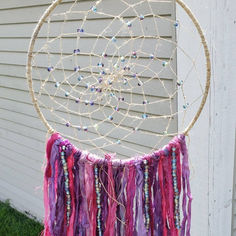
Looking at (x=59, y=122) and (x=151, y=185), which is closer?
(x=151, y=185)

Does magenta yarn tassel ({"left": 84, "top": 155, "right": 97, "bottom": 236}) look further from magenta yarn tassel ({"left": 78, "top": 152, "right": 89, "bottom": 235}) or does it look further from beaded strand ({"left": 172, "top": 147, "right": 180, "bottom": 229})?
beaded strand ({"left": 172, "top": 147, "right": 180, "bottom": 229})

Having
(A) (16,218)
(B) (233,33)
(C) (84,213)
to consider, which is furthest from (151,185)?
(A) (16,218)

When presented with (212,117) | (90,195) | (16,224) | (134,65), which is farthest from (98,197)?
(16,224)

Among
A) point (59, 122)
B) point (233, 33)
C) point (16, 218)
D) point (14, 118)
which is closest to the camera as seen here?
point (233, 33)

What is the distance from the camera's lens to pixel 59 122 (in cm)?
217

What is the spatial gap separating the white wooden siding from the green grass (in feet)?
0.23

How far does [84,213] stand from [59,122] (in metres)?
1.24

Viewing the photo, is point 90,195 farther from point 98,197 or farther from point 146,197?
point 146,197

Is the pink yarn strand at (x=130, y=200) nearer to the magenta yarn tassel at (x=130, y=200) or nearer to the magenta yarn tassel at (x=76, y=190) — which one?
the magenta yarn tassel at (x=130, y=200)

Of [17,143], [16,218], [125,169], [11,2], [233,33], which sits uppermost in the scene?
[11,2]

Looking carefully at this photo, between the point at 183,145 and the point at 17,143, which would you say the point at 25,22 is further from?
the point at 183,145

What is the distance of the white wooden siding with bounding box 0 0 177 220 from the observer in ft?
5.24

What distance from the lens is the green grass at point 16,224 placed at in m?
2.57

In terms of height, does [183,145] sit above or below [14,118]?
above
